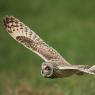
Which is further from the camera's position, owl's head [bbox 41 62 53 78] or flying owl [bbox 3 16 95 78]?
owl's head [bbox 41 62 53 78]

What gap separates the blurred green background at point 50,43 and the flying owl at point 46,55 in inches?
32.0

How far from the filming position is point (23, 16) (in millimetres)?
29125

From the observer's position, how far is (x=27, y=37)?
47.5 feet

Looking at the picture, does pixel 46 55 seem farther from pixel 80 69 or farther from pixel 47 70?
pixel 80 69

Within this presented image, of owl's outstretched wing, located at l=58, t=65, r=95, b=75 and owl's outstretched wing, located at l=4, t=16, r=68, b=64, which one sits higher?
owl's outstretched wing, located at l=4, t=16, r=68, b=64

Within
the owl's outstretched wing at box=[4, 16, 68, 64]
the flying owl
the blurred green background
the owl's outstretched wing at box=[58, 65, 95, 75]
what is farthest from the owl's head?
the blurred green background

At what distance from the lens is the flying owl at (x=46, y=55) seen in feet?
42.4

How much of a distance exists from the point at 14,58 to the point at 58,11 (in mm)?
9545

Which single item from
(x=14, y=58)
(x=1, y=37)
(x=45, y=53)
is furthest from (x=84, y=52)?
(x=45, y=53)

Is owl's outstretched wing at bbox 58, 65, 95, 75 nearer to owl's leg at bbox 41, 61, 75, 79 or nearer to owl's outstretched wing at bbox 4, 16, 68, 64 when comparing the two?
owl's leg at bbox 41, 61, 75, 79

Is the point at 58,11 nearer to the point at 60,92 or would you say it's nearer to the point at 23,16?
the point at 23,16

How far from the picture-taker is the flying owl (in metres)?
12.9

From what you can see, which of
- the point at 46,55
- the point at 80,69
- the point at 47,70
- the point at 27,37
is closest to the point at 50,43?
the point at 27,37

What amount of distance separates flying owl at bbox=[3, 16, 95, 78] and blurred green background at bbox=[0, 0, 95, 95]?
32.0 inches
